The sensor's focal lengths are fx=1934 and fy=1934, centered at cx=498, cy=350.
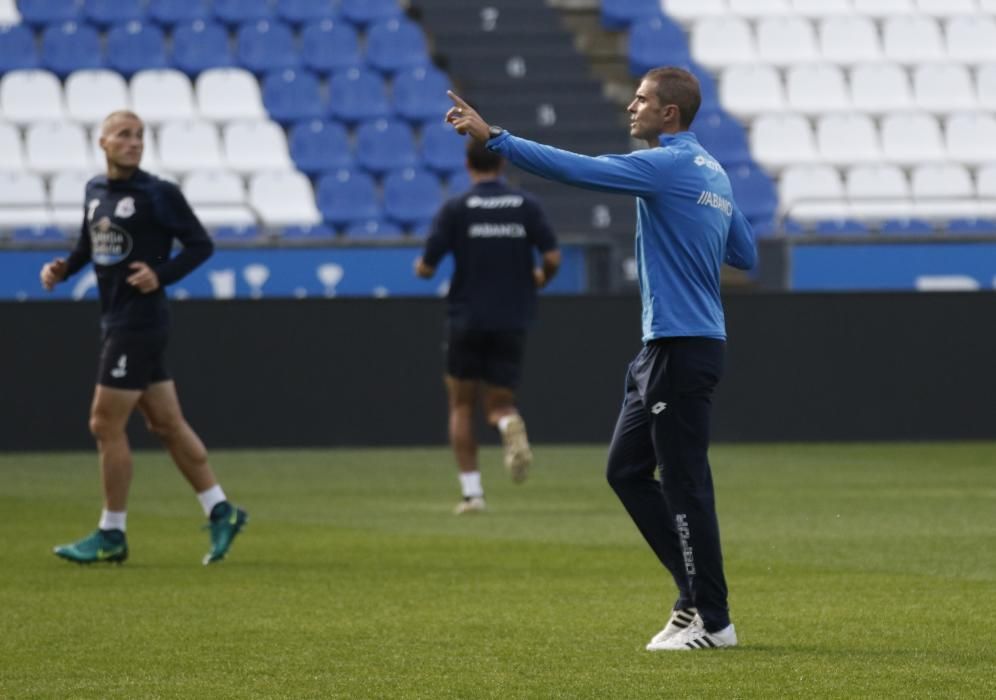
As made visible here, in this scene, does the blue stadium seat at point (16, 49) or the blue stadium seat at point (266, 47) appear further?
the blue stadium seat at point (266, 47)

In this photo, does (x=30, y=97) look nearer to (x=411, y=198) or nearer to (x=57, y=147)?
(x=57, y=147)

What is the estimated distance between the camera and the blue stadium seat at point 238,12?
2159cm

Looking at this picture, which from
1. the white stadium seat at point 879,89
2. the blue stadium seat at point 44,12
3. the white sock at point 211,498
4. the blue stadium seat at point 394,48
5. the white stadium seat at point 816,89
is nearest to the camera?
the white sock at point 211,498

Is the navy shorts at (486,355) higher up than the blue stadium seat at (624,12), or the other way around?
the blue stadium seat at (624,12)

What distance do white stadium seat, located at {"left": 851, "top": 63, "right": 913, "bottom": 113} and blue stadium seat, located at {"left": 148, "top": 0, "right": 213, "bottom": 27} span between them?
7550mm

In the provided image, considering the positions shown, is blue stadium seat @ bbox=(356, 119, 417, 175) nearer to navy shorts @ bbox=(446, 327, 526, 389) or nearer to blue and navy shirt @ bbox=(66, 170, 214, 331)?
navy shorts @ bbox=(446, 327, 526, 389)

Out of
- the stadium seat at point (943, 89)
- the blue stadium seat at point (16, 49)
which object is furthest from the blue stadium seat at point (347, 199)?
the stadium seat at point (943, 89)

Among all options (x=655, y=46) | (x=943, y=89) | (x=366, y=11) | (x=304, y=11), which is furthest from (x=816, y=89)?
(x=304, y=11)

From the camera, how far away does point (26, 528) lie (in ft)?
33.9

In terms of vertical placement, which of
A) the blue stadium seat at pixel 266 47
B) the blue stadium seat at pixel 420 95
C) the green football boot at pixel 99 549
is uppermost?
the blue stadium seat at pixel 266 47

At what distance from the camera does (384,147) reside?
20484mm

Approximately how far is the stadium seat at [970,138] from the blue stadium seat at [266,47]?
7.53 m

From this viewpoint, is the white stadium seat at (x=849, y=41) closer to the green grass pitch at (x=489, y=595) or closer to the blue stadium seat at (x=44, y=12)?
the blue stadium seat at (x=44, y=12)

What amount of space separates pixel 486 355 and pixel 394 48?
34.7 ft
